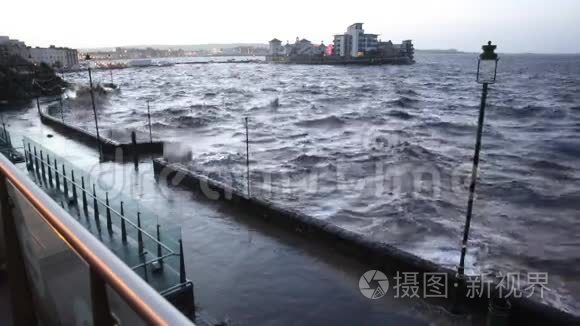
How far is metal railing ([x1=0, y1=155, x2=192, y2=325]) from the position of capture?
1251mm

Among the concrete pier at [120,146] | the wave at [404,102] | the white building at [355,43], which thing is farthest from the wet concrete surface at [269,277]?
the white building at [355,43]

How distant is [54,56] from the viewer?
165 m

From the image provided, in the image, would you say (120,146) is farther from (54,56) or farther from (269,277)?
(54,56)

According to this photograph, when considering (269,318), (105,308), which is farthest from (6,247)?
(269,318)

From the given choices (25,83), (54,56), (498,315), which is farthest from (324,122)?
(54,56)

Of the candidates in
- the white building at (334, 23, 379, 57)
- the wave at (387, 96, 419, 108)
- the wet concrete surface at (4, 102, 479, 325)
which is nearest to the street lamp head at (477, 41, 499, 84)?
the wet concrete surface at (4, 102, 479, 325)

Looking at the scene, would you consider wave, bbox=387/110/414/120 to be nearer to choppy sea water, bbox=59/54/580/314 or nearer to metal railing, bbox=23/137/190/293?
choppy sea water, bbox=59/54/580/314

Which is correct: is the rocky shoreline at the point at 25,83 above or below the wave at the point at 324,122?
above

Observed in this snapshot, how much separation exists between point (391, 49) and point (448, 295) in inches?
7476
